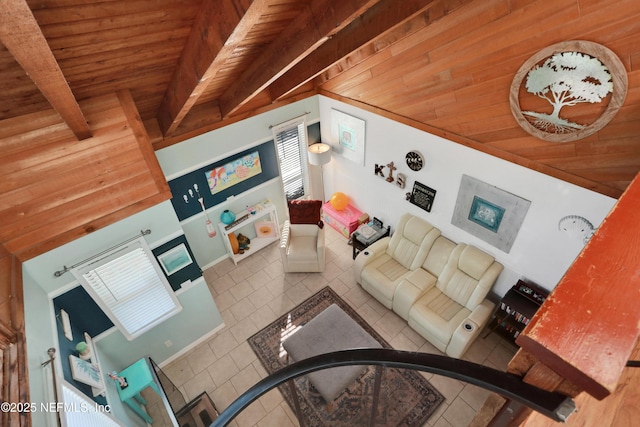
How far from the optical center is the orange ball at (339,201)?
617 centimetres

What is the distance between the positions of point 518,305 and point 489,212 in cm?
121

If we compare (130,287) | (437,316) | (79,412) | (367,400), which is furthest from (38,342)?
(437,316)

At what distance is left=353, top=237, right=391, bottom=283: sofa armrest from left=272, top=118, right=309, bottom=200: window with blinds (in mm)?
2135

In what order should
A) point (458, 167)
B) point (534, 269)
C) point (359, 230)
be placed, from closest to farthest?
point (534, 269)
point (458, 167)
point (359, 230)

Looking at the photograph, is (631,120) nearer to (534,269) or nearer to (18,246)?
(534,269)

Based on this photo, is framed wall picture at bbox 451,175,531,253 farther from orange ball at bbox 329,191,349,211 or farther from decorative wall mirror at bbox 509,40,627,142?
orange ball at bbox 329,191,349,211

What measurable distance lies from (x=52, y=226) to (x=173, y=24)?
2144 millimetres

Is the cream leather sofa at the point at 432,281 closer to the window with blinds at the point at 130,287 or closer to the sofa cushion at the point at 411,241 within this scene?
the sofa cushion at the point at 411,241

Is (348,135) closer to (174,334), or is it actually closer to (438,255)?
(438,255)

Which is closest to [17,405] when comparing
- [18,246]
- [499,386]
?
[18,246]

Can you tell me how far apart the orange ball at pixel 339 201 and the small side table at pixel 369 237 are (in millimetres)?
689

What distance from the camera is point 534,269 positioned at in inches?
152

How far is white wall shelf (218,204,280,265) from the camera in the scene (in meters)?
5.62

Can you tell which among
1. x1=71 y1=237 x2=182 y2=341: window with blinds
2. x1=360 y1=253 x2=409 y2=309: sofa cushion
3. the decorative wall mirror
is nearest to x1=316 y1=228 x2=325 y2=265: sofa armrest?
x1=360 y1=253 x2=409 y2=309: sofa cushion
